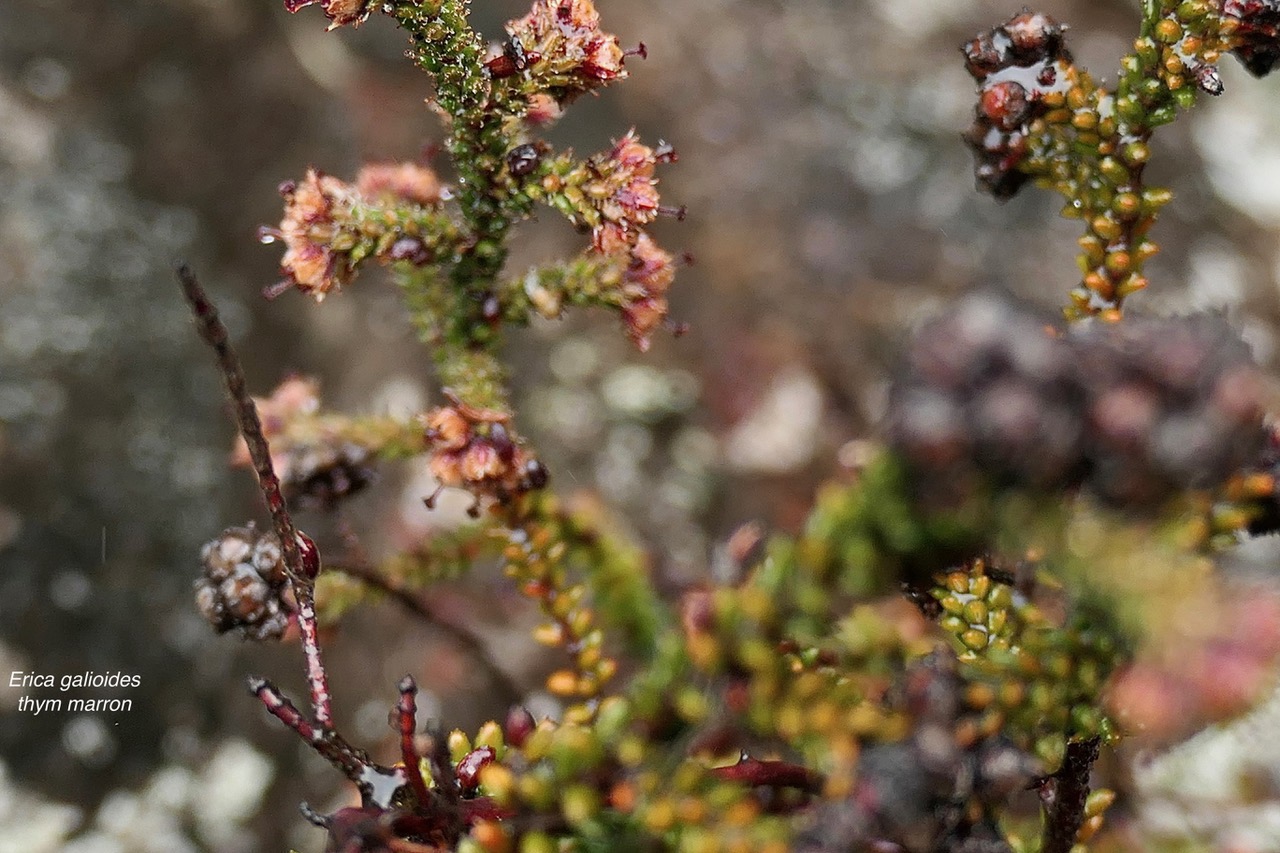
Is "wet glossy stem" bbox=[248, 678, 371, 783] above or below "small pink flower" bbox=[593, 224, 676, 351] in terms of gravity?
below

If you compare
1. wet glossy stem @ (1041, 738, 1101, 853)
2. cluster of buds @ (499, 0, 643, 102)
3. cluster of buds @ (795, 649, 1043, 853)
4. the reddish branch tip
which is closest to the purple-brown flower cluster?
cluster of buds @ (499, 0, 643, 102)

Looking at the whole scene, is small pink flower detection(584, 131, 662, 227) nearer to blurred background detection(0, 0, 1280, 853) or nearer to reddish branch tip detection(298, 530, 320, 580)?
reddish branch tip detection(298, 530, 320, 580)

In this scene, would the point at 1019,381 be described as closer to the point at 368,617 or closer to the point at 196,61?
the point at 368,617

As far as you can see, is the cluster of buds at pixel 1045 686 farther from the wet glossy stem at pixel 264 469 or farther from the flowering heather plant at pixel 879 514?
the wet glossy stem at pixel 264 469

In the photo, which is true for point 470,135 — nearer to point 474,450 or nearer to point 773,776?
point 474,450

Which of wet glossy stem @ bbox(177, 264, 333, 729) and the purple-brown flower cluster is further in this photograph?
the purple-brown flower cluster

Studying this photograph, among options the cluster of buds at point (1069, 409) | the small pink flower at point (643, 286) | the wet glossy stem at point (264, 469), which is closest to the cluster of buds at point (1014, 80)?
the small pink flower at point (643, 286)
